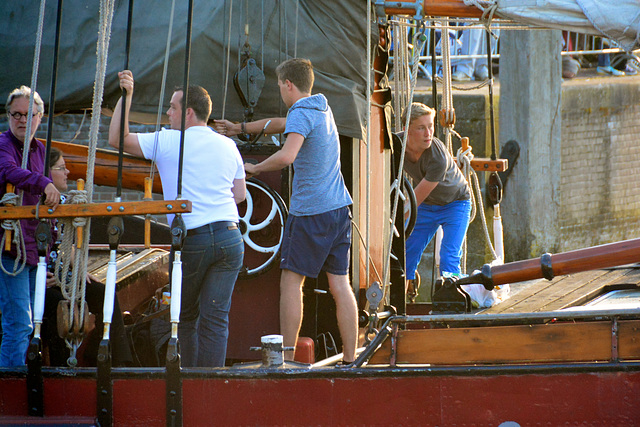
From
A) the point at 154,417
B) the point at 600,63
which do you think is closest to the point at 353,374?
the point at 154,417

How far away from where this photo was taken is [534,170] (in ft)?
29.5

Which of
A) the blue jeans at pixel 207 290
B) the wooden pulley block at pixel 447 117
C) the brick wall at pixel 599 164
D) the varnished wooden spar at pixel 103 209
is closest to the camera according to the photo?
the varnished wooden spar at pixel 103 209

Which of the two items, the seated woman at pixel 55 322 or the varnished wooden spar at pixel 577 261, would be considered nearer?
the varnished wooden spar at pixel 577 261

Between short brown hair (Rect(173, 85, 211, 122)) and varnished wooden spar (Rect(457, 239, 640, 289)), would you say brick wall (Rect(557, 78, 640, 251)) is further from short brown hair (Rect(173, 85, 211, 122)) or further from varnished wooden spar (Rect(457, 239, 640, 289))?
short brown hair (Rect(173, 85, 211, 122))

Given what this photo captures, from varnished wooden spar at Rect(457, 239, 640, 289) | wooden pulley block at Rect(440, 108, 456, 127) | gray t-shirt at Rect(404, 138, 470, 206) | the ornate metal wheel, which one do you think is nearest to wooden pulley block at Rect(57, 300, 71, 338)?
the ornate metal wheel

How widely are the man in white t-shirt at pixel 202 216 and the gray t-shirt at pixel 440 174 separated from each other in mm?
2002

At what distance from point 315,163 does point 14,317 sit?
1463mm

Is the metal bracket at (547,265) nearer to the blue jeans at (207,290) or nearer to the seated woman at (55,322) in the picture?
the blue jeans at (207,290)

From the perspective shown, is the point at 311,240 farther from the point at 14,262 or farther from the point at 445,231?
the point at 445,231

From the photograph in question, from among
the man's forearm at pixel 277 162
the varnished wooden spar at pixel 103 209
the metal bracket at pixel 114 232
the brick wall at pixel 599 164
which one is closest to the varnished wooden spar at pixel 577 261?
the man's forearm at pixel 277 162

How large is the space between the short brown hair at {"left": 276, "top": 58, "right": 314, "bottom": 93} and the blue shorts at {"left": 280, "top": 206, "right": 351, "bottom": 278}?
586 mm

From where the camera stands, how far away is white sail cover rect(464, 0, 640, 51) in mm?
4168

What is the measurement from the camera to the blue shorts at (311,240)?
412 centimetres

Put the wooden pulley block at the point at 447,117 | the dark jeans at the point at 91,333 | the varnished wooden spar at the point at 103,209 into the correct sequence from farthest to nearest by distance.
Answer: the wooden pulley block at the point at 447,117 < the dark jeans at the point at 91,333 < the varnished wooden spar at the point at 103,209
